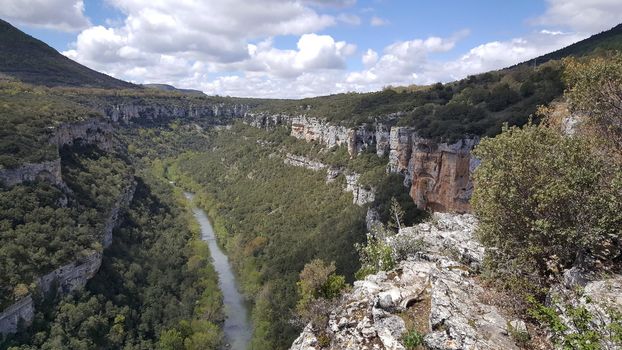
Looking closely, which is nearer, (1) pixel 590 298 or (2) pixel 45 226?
(1) pixel 590 298

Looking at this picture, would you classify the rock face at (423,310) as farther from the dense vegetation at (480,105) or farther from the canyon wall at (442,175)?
the dense vegetation at (480,105)

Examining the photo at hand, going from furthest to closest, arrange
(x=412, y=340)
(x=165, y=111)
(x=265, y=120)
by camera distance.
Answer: (x=165, y=111), (x=265, y=120), (x=412, y=340)

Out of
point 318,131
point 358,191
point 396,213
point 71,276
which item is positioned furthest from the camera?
point 318,131

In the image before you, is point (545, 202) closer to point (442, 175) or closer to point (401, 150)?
point (442, 175)

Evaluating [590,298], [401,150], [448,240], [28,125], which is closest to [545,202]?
[590,298]

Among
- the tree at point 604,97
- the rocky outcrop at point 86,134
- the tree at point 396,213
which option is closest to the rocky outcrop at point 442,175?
the tree at point 396,213

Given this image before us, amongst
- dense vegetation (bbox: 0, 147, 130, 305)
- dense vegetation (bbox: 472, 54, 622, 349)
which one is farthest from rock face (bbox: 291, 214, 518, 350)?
dense vegetation (bbox: 0, 147, 130, 305)
